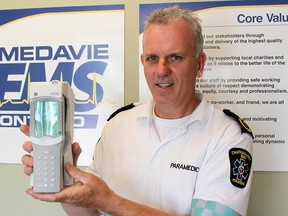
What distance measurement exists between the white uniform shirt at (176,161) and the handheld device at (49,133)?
10.3 inches

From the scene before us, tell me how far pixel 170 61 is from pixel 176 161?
241mm

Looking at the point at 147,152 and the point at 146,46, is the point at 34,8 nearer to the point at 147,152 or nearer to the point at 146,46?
the point at 146,46

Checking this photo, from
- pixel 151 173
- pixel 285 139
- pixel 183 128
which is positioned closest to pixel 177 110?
pixel 183 128

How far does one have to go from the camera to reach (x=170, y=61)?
31.2 inches

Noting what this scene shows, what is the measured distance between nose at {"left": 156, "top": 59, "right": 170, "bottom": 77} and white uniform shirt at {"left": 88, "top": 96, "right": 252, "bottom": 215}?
13 centimetres

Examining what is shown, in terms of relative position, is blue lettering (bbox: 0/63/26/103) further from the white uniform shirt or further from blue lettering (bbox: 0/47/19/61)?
the white uniform shirt

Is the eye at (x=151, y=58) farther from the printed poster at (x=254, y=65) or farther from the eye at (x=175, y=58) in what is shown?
the printed poster at (x=254, y=65)

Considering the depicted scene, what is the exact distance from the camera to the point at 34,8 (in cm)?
118

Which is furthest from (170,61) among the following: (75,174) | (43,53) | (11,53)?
(11,53)

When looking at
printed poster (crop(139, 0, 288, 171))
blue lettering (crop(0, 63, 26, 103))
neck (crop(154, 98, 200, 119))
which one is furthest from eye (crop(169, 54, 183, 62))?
blue lettering (crop(0, 63, 26, 103))

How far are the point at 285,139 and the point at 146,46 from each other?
0.58 metres

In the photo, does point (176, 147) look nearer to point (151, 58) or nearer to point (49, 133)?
point (151, 58)

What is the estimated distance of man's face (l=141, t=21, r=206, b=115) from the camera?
0.77 meters

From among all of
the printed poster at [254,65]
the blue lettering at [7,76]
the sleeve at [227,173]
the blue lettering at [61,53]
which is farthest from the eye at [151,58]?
the blue lettering at [7,76]
